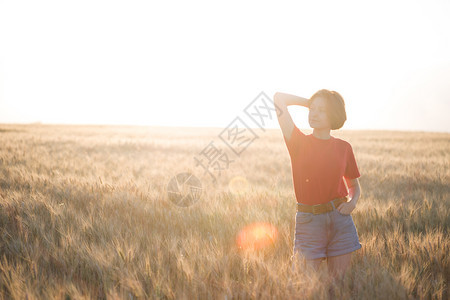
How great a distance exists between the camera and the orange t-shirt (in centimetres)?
192

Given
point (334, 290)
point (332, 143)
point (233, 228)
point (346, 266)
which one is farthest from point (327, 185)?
point (233, 228)

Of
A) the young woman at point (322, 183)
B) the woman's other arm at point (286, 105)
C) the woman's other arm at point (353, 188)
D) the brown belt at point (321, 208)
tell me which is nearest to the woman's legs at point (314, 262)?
the young woman at point (322, 183)

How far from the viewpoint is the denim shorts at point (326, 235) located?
182cm

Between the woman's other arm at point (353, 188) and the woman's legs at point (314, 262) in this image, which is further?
the woman's other arm at point (353, 188)

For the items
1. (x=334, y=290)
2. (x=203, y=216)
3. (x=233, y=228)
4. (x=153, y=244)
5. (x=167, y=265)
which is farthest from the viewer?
(x=203, y=216)

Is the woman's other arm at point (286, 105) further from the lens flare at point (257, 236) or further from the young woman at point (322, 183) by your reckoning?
the lens flare at point (257, 236)

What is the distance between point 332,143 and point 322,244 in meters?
0.74

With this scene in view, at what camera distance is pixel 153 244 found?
79.7 inches

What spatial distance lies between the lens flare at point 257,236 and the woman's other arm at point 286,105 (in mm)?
910

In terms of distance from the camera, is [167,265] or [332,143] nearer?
[167,265]

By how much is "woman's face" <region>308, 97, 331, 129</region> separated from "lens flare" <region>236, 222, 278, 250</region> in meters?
1.03

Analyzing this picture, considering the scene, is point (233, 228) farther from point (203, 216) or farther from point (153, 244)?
point (153, 244)

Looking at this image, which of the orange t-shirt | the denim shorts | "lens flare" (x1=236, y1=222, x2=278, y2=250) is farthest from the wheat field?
the orange t-shirt

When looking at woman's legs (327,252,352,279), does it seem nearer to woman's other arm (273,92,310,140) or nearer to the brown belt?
the brown belt
